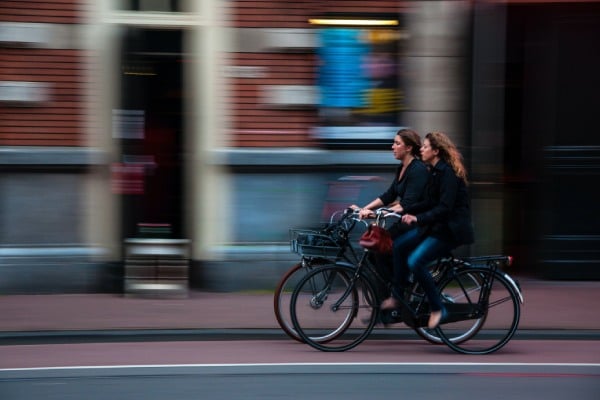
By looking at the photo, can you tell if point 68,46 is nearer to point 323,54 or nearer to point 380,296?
point 323,54

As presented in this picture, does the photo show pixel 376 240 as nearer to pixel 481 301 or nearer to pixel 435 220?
pixel 435 220

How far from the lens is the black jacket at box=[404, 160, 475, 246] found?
7.20 meters

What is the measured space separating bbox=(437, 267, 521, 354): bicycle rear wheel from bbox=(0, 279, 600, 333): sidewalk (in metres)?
0.98

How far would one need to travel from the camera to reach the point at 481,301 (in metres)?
7.52

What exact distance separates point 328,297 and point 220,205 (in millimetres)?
2855

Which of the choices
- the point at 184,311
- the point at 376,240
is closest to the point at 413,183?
the point at 376,240

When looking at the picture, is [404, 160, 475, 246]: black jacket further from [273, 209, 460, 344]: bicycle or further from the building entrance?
the building entrance

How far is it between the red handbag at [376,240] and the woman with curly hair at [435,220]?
10cm

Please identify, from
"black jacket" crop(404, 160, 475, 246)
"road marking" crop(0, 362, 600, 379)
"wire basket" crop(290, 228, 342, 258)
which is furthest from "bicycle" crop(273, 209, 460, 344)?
"road marking" crop(0, 362, 600, 379)

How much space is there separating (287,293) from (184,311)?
1810 mm

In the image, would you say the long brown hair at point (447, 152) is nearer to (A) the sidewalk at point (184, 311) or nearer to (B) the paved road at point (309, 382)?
(B) the paved road at point (309, 382)

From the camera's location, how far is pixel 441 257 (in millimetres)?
7449

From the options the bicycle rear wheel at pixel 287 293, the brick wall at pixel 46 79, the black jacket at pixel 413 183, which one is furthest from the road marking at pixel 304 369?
the brick wall at pixel 46 79

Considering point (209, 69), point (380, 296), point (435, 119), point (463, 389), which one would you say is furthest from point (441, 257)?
point (209, 69)
